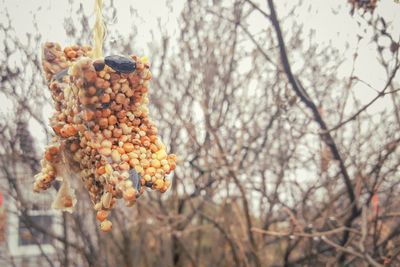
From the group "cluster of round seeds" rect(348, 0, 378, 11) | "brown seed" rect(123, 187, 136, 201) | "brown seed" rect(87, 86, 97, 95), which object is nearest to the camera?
"brown seed" rect(123, 187, 136, 201)

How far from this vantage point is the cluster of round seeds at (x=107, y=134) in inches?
46.1

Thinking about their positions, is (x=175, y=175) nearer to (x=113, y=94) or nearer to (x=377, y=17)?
(x=377, y=17)

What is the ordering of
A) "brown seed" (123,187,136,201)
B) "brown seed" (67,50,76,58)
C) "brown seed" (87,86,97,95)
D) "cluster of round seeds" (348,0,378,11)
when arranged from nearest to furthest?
"brown seed" (123,187,136,201), "brown seed" (87,86,97,95), "brown seed" (67,50,76,58), "cluster of round seeds" (348,0,378,11)

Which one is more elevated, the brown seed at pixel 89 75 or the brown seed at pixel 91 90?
the brown seed at pixel 89 75

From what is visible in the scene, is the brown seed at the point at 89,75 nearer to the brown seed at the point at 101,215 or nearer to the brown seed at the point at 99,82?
the brown seed at the point at 99,82

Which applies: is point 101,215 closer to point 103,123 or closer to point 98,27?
point 103,123

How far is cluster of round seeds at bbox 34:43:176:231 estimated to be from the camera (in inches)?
46.1

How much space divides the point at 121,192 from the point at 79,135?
0.26 m

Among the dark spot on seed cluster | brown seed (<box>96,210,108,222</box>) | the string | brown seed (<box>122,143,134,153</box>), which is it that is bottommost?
brown seed (<box>96,210,108,222</box>)

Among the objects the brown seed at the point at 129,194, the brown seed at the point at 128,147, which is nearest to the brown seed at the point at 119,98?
the brown seed at the point at 128,147

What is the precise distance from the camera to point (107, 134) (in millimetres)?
1215

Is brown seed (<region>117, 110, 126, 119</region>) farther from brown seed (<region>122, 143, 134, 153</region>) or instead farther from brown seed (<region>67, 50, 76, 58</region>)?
brown seed (<region>67, 50, 76, 58</region>)

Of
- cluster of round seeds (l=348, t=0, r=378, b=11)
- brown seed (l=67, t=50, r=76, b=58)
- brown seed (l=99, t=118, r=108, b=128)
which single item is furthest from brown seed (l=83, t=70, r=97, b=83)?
cluster of round seeds (l=348, t=0, r=378, b=11)

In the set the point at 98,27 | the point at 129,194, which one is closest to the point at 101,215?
the point at 129,194
